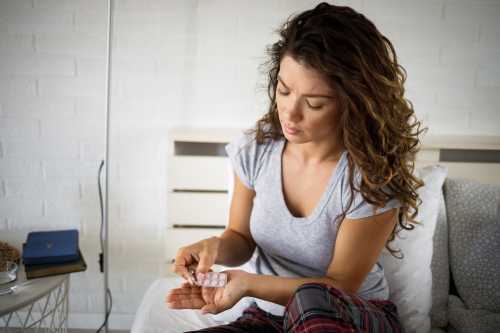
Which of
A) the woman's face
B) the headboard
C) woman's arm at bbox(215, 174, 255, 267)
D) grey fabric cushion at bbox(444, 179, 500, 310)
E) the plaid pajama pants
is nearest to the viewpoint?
the plaid pajama pants

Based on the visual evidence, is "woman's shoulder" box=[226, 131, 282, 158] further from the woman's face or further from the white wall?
the white wall

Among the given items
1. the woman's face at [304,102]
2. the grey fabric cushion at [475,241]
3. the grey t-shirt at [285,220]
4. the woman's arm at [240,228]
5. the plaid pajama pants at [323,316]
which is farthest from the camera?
the grey fabric cushion at [475,241]

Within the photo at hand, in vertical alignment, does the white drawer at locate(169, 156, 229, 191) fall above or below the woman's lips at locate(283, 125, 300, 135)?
below

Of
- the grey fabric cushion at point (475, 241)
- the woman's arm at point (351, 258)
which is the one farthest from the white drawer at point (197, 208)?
the grey fabric cushion at point (475, 241)

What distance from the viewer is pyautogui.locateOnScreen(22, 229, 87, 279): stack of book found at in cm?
130

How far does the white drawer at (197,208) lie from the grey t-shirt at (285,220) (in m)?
0.45

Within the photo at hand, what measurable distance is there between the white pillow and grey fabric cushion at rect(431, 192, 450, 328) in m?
0.07

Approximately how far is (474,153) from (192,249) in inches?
50.0

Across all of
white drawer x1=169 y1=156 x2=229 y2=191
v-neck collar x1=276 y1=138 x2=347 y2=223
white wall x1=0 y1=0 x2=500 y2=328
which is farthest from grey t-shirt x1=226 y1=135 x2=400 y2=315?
white wall x1=0 y1=0 x2=500 y2=328

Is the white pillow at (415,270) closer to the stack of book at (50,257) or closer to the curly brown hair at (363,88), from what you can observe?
the curly brown hair at (363,88)

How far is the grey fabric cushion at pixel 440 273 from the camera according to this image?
1253 mm

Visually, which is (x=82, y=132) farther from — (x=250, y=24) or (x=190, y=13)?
(x=250, y=24)

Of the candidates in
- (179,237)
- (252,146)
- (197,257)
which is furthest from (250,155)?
(179,237)

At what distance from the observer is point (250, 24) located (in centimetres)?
161
